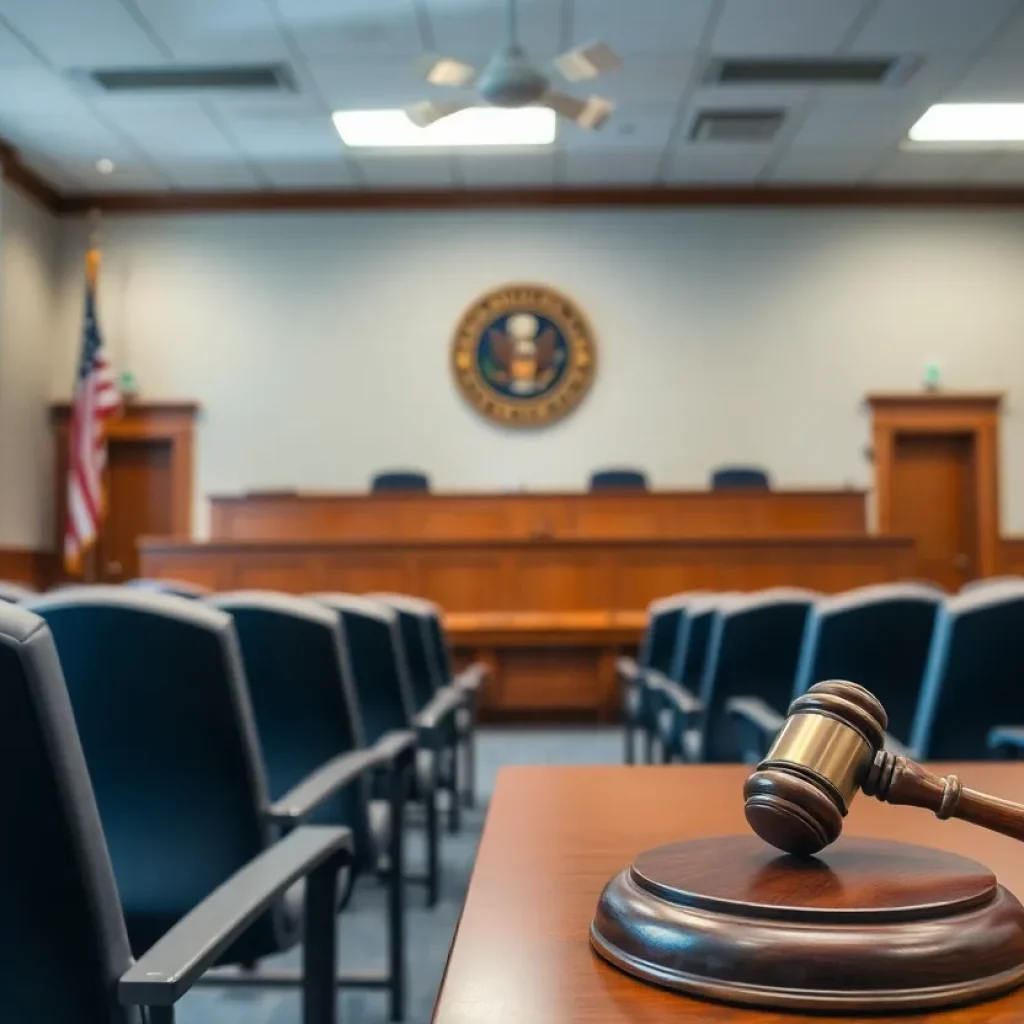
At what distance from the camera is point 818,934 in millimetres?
500

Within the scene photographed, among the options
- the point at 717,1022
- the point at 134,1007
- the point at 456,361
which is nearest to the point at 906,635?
the point at 134,1007

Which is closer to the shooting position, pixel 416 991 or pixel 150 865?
pixel 150 865

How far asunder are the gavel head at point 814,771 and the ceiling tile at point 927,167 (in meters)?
9.28

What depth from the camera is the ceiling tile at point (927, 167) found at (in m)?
9.09

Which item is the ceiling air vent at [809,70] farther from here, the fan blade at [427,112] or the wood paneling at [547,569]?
the wood paneling at [547,569]

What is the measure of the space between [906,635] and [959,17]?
5.72 meters

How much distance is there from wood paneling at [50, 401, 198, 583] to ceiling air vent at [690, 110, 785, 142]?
14.9 feet

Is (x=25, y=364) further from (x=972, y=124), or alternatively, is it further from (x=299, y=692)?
(x=299, y=692)

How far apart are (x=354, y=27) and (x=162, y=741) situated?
632cm

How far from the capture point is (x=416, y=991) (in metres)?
2.44

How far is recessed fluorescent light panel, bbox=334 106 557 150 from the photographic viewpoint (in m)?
8.37

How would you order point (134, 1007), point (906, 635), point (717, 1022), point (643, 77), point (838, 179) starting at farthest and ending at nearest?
point (838, 179)
point (643, 77)
point (906, 635)
point (134, 1007)
point (717, 1022)

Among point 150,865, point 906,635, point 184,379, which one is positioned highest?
point 184,379

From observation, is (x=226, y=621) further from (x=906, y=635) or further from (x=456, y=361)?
(x=456, y=361)
